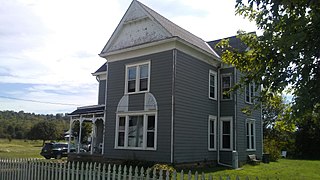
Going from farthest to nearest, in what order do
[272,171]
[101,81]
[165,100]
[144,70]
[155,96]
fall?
[101,81] → [144,70] → [272,171] → [155,96] → [165,100]

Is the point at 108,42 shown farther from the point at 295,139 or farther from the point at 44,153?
the point at 295,139

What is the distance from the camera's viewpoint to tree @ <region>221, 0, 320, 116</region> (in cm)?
470

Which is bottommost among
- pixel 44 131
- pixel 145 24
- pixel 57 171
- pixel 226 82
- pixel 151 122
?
pixel 44 131

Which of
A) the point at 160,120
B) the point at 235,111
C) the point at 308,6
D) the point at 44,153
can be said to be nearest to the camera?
the point at 308,6

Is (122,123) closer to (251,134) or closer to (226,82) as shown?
(226,82)

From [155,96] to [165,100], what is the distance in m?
0.83

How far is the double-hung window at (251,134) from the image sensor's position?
930 inches

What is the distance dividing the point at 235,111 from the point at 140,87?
674 centimetres

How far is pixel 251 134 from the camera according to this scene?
24234 millimetres

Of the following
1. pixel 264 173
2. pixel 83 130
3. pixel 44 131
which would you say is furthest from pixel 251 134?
pixel 44 131

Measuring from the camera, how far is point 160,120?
1816 centimetres

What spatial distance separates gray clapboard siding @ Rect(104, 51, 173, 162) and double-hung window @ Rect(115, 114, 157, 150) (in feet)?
1.14

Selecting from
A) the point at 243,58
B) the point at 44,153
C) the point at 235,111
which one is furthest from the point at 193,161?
the point at 44,153

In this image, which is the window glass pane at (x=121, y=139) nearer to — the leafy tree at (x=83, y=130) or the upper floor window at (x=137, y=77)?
the upper floor window at (x=137, y=77)
